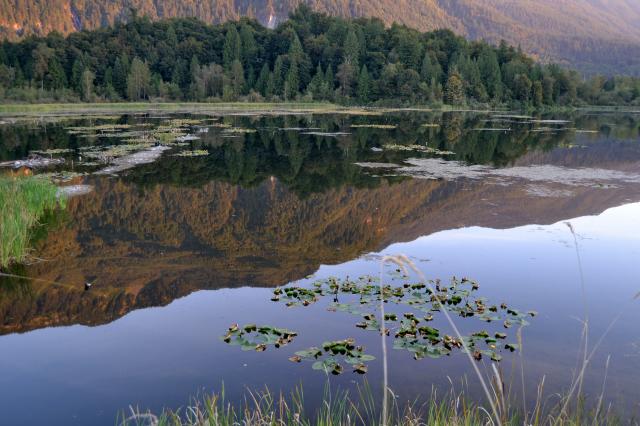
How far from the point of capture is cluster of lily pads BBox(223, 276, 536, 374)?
8.80 m

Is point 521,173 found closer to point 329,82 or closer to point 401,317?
point 401,317

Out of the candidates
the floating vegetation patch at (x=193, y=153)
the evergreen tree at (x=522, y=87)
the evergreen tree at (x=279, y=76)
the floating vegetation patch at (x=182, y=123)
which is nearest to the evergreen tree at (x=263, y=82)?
the evergreen tree at (x=279, y=76)

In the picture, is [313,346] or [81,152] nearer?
[313,346]

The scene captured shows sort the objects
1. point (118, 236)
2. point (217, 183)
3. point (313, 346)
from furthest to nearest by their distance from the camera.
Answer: point (217, 183)
point (118, 236)
point (313, 346)

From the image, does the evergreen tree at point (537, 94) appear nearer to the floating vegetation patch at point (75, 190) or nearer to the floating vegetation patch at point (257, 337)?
the floating vegetation patch at point (75, 190)

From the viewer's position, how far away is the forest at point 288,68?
116 meters

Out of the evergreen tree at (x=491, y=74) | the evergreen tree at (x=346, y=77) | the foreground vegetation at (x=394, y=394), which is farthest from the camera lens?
the evergreen tree at (x=346, y=77)

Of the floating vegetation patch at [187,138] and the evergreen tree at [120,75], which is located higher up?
the evergreen tree at [120,75]

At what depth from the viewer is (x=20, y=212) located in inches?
540

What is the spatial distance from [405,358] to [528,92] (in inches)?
4708

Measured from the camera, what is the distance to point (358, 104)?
12025 centimetres

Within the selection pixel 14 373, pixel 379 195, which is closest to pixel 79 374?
pixel 14 373

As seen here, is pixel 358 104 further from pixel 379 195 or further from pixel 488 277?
pixel 488 277

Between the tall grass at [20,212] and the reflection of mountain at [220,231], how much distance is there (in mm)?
544
